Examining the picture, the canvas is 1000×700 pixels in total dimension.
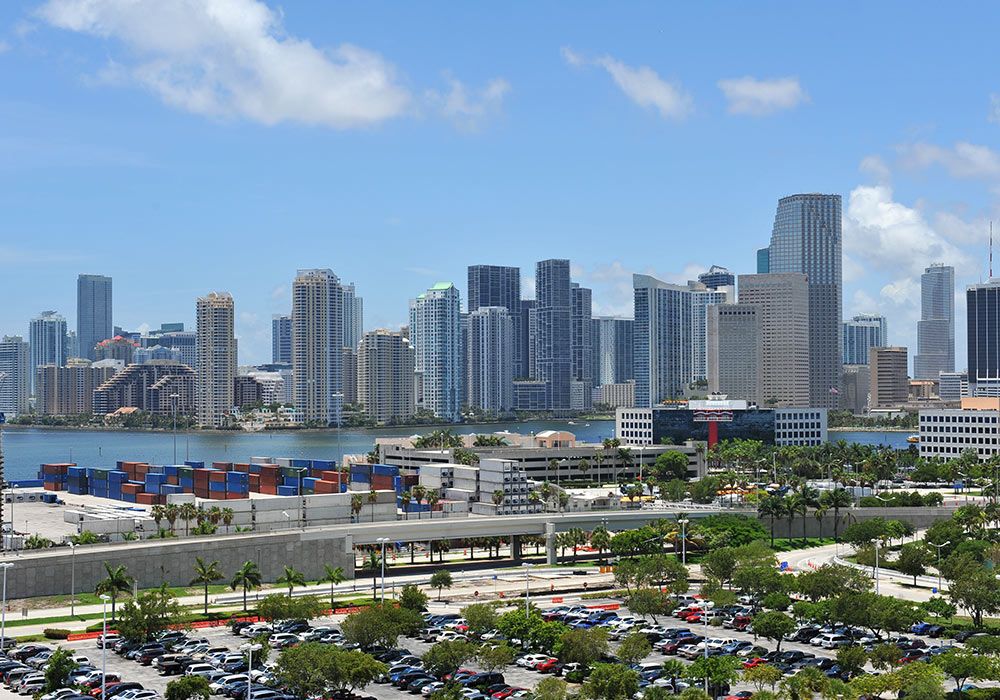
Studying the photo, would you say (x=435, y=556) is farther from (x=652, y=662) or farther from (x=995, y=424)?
(x=995, y=424)

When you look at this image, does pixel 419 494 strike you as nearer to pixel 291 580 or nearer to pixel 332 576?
pixel 332 576

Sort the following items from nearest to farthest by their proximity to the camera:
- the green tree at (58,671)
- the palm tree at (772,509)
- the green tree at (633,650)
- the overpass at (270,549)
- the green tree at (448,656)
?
the green tree at (58,671)
the green tree at (448,656)
the green tree at (633,650)
the overpass at (270,549)
the palm tree at (772,509)

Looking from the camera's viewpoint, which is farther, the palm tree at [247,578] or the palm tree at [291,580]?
the palm tree at [291,580]

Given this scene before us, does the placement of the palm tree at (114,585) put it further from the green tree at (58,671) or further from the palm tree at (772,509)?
the palm tree at (772,509)

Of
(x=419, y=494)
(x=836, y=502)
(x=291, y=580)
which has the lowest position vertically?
(x=291, y=580)

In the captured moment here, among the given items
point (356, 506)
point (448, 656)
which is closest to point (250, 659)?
point (448, 656)

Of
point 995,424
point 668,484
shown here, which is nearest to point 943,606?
point 668,484

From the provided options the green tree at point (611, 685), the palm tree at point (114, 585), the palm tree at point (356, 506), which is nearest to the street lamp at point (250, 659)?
the palm tree at point (114, 585)

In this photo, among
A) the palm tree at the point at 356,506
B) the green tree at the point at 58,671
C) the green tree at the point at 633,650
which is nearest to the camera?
the green tree at the point at 58,671
